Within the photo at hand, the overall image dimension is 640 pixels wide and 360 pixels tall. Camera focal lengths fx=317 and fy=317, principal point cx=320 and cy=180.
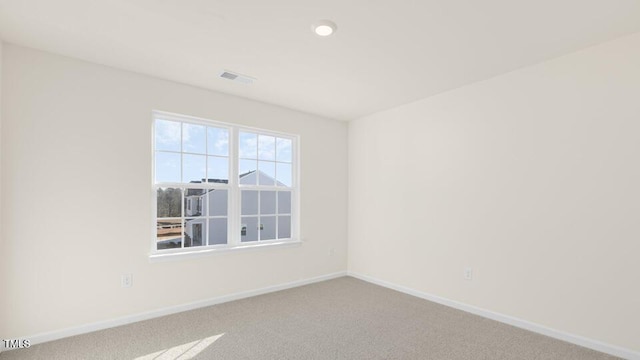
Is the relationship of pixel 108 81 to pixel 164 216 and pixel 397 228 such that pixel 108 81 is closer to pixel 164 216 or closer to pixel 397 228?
pixel 164 216

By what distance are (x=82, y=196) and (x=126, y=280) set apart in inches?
35.9

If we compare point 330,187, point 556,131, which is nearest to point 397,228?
point 330,187

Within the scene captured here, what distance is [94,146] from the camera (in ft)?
9.91

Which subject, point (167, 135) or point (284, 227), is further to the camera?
point (284, 227)

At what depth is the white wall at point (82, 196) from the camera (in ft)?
8.79

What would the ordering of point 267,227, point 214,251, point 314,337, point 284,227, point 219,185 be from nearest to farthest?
point 314,337, point 214,251, point 219,185, point 267,227, point 284,227

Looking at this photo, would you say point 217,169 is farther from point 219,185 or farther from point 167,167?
point 167,167

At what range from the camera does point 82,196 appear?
2951 millimetres

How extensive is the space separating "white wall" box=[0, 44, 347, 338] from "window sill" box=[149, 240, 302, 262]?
68 millimetres

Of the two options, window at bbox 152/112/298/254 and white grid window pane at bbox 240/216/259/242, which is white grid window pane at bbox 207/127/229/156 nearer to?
window at bbox 152/112/298/254

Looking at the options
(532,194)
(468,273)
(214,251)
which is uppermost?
(532,194)

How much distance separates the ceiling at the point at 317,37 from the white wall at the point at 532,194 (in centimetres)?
36

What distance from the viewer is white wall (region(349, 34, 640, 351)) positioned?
2.56 m

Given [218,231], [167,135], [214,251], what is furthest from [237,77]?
[214,251]
